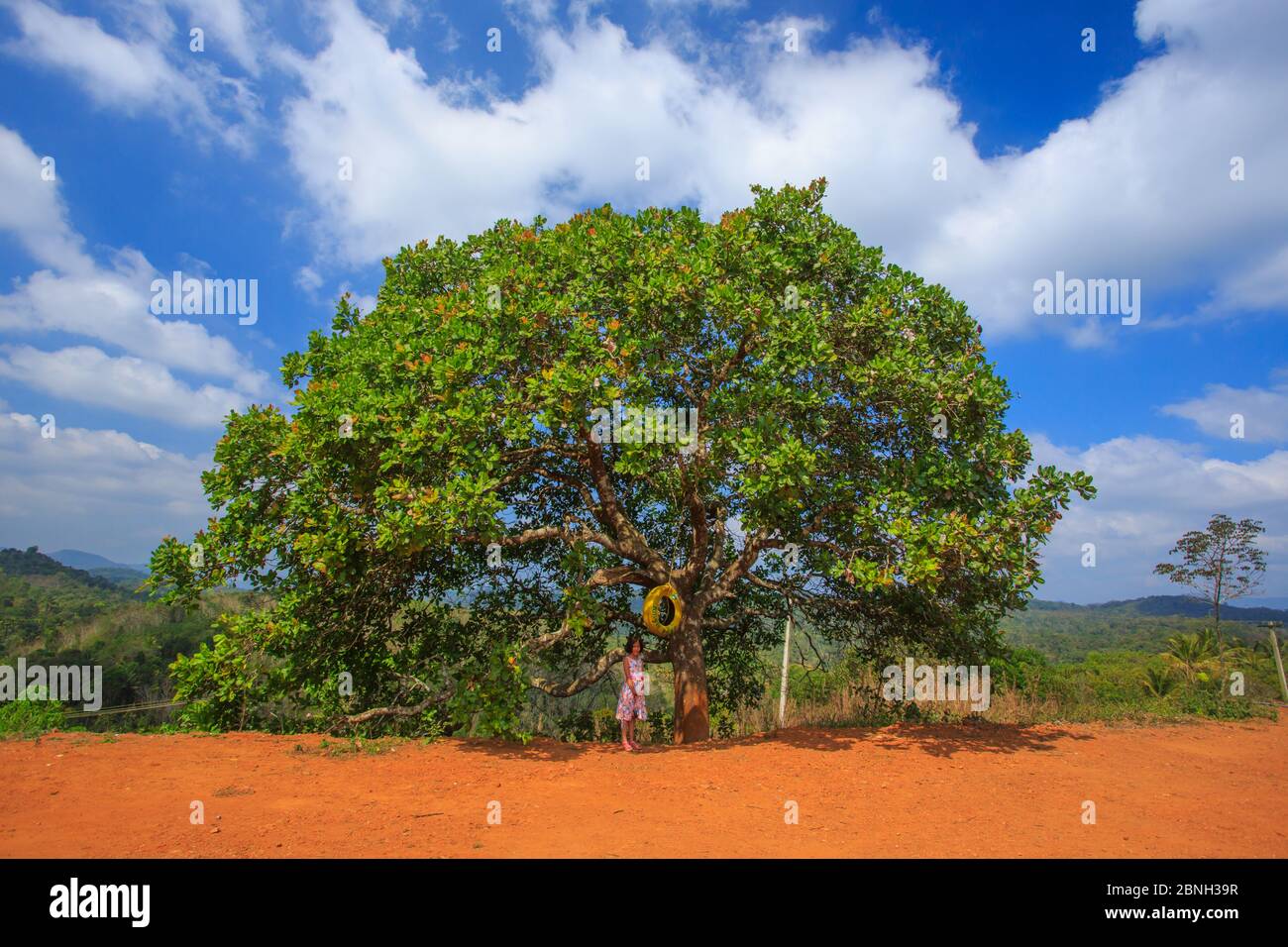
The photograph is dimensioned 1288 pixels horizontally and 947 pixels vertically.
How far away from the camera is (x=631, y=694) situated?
31.1 ft

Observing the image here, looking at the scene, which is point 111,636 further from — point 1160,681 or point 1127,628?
point 1127,628

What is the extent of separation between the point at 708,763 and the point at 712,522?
14.5 feet

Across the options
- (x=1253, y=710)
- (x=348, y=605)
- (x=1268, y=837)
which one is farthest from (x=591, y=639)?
(x=1253, y=710)

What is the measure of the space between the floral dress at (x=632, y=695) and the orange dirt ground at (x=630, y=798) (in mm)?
559

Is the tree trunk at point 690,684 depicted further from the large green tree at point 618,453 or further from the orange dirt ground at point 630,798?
the orange dirt ground at point 630,798

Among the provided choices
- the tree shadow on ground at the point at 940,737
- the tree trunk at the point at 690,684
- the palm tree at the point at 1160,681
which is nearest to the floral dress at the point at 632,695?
the tree trunk at the point at 690,684

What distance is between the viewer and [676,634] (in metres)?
10.7

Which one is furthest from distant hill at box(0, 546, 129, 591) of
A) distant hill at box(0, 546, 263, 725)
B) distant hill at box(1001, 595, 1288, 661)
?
distant hill at box(1001, 595, 1288, 661)

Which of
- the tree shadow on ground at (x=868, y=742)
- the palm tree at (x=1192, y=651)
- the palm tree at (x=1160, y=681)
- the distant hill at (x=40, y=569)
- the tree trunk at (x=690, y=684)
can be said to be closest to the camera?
the tree shadow on ground at (x=868, y=742)

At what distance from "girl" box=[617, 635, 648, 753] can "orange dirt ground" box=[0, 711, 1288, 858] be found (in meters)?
0.45

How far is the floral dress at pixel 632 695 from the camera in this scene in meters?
9.38

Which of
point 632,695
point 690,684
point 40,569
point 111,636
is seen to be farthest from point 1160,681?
point 40,569

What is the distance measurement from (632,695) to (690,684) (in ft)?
4.69

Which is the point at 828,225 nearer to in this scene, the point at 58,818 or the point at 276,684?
the point at 276,684
